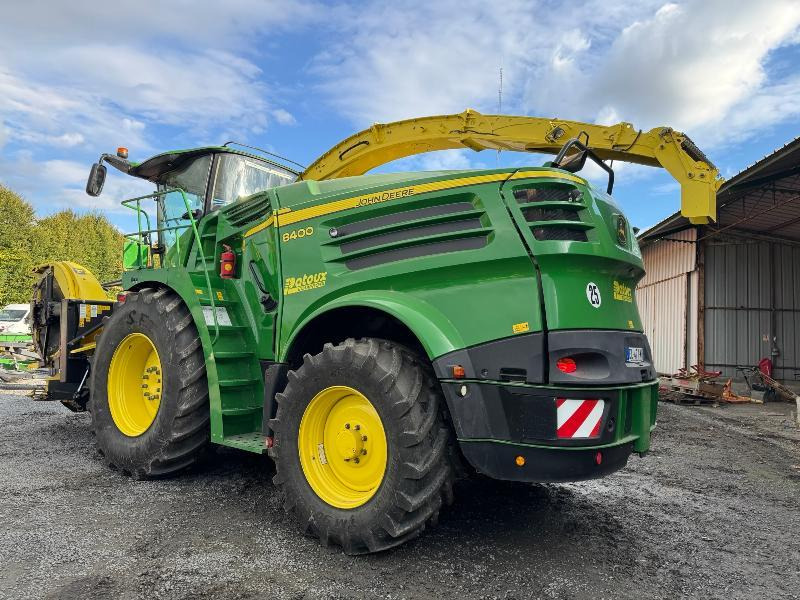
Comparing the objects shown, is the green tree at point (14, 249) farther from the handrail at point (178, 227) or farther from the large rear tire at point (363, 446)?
the large rear tire at point (363, 446)

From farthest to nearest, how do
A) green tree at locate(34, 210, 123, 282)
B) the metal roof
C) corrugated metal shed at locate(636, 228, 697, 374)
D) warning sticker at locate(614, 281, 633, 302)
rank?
green tree at locate(34, 210, 123, 282) < corrugated metal shed at locate(636, 228, 697, 374) < the metal roof < warning sticker at locate(614, 281, 633, 302)

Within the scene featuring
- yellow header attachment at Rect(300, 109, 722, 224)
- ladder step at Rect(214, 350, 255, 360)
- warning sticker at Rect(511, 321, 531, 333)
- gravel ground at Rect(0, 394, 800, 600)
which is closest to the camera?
gravel ground at Rect(0, 394, 800, 600)

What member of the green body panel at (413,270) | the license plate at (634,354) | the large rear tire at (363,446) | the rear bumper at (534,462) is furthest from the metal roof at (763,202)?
the large rear tire at (363,446)

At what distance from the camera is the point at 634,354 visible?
3.18m

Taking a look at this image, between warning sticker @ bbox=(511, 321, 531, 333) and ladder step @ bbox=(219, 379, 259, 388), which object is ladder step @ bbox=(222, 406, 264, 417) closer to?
ladder step @ bbox=(219, 379, 259, 388)

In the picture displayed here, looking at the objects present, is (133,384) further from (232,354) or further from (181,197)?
(181,197)

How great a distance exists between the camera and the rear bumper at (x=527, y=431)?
279cm

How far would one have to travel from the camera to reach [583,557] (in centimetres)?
312

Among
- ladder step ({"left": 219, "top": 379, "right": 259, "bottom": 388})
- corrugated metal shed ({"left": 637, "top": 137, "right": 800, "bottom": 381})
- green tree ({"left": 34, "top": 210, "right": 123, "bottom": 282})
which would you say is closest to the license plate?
ladder step ({"left": 219, "top": 379, "right": 259, "bottom": 388})

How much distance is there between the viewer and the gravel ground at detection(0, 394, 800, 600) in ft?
8.95

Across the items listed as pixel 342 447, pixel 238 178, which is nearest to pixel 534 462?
pixel 342 447

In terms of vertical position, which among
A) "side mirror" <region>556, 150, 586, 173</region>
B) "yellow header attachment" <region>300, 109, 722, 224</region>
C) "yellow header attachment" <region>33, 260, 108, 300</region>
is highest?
"yellow header attachment" <region>300, 109, 722, 224</region>

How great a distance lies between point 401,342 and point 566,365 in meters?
1.04

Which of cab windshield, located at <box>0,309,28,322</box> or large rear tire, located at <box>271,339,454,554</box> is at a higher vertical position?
cab windshield, located at <box>0,309,28,322</box>
